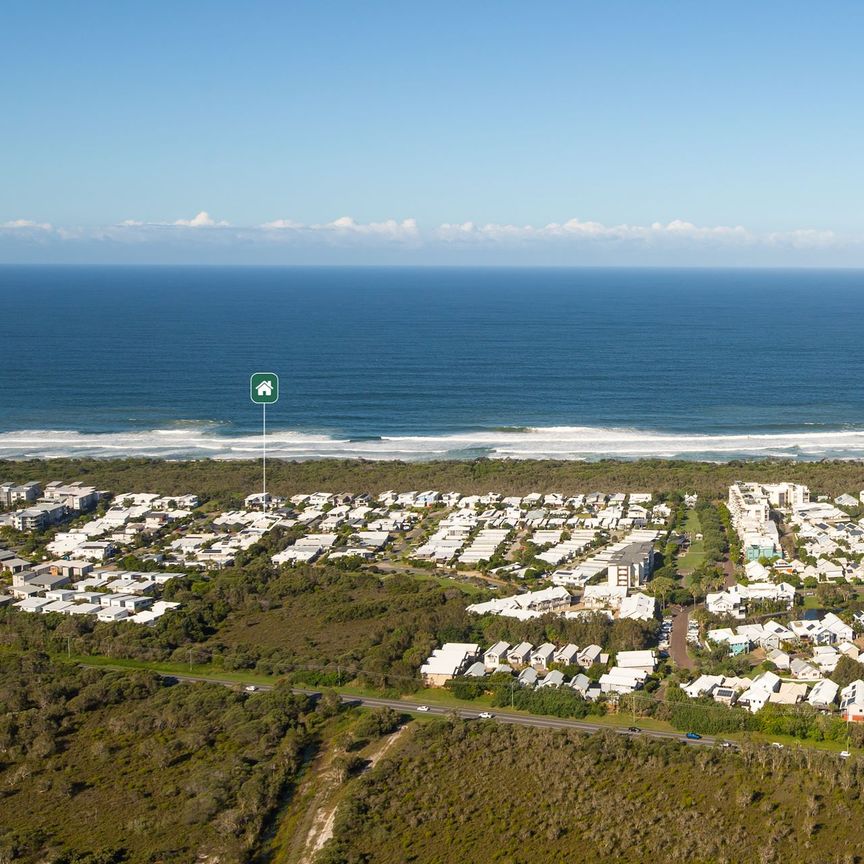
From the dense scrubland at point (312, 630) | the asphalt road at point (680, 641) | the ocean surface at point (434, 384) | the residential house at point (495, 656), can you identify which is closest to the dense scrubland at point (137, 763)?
the dense scrubland at point (312, 630)

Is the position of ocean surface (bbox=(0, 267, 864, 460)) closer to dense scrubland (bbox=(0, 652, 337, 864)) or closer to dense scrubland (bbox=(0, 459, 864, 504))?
dense scrubland (bbox=(0, 459, 864, 504))

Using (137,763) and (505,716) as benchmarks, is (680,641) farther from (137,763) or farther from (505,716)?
(137,763)

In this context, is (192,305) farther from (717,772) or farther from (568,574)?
(717,772)

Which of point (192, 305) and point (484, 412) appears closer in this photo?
point (484, 412)

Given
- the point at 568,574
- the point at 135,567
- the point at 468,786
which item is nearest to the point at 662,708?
the point at 468,786

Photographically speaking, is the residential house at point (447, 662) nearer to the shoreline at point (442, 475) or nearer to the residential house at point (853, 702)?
the residential house at point (853, 702)

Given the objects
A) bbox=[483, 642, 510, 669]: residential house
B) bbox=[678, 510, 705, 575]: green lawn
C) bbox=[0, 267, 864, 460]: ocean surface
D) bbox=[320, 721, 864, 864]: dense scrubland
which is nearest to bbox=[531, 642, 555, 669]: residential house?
bbox=[483, 642, 510, 669]: residential house

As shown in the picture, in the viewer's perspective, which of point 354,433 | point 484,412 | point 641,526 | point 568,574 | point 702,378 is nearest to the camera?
point 568,574
